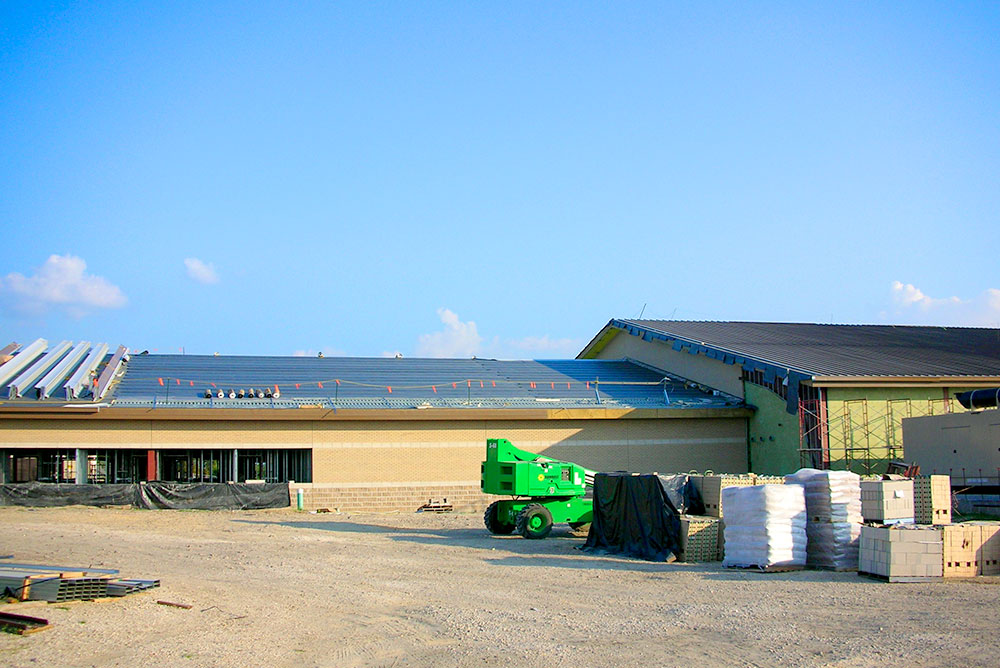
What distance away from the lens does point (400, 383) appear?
36.4 metres

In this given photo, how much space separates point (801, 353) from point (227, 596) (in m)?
26.3

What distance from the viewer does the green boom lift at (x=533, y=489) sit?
23.6 metres

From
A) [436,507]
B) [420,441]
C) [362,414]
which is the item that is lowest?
[436,507]

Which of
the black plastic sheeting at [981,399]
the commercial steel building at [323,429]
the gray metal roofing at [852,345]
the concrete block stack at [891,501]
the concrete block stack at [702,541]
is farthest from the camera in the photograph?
the gray metal roofing at [852,345]

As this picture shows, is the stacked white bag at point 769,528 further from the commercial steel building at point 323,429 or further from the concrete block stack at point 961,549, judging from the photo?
the commercial steel building at point 323,429

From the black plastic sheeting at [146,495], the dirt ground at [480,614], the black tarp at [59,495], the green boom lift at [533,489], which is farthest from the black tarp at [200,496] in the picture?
the green boom lift at [533,489]

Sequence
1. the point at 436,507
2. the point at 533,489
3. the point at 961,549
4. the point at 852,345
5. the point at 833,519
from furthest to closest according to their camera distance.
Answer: the point at 852,345 → the point at 436,507 → the point at 533,489 → the point at 833,519 → the point at 961,549

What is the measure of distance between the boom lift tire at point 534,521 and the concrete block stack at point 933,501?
8814 millimetres

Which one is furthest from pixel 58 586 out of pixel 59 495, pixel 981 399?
pixel 981 399

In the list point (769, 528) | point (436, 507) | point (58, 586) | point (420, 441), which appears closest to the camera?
point (58, 586)

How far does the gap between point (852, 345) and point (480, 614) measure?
29660mm

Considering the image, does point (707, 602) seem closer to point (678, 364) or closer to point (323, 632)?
point (323, 632)

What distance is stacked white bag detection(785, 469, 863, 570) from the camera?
1634cm

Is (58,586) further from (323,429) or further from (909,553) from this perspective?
(323,429)
